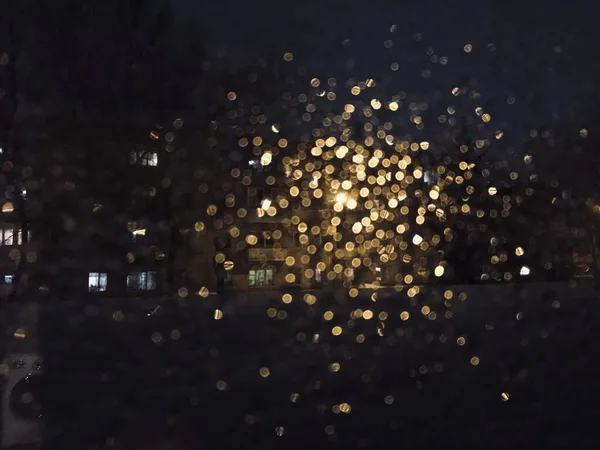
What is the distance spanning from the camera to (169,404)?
5961 millimetres

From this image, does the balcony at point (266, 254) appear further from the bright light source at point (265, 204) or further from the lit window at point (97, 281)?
the lit window at point (97, 281)

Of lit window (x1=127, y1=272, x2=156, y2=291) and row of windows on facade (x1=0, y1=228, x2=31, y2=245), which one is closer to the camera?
row of windows on facade (x1=0, y1=228, x2=31, y2=245)

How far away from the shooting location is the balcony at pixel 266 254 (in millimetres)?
14391

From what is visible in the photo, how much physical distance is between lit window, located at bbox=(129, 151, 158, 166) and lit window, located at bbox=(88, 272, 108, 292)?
74.2 inches

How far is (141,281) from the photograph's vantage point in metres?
12.2

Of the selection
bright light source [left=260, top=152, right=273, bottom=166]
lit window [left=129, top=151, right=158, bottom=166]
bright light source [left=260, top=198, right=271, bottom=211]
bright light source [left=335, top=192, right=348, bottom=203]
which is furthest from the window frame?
bright light source [left=335, top=192, right=348, bottom=203]

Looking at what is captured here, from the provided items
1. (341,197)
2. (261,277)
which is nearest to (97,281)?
(341,197)

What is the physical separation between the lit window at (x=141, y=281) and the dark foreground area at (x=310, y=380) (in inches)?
15.0

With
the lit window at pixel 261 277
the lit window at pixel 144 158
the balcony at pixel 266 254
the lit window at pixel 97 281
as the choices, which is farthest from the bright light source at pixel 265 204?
the lit window at pixel 97 281

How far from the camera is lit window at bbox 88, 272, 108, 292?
11312mm

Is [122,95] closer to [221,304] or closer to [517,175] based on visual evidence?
[221,304]

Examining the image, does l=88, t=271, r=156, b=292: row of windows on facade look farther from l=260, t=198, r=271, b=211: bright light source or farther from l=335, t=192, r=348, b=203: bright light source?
l=335, t=192, r=348, b=203: bright light source

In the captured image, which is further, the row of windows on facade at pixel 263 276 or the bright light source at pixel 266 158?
the row of windows on facade at pixel 263 276

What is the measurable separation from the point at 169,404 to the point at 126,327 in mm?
6249
